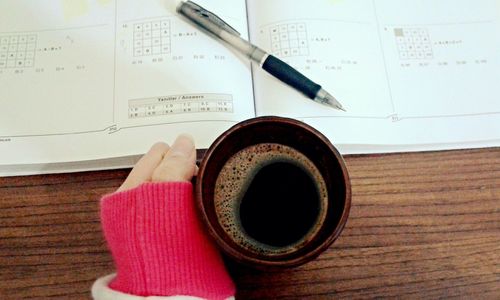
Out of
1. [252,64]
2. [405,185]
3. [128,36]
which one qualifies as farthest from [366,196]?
[128,36]

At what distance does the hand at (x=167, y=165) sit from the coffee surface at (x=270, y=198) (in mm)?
36

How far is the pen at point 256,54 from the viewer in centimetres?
49

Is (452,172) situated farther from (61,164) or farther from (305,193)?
(61,164)

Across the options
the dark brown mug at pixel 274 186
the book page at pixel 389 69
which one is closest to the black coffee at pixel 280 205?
the dark brown mug at pixel 274 186

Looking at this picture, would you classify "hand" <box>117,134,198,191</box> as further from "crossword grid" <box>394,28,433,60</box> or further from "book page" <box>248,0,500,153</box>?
"crossword grid" <box>394,28,433,60</box>

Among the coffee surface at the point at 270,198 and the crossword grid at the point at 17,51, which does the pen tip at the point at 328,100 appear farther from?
the crossword grid at the point at 17,51

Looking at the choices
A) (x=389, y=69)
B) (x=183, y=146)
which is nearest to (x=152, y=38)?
(x=183, y=146)

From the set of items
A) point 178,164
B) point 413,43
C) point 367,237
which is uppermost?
point 413,43

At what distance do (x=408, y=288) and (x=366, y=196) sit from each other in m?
0.10

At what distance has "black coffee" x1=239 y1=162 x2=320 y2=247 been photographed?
38cm

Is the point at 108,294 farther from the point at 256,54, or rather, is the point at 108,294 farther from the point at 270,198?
the point at 256,54

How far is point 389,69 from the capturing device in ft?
1.70

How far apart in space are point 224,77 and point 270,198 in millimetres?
169

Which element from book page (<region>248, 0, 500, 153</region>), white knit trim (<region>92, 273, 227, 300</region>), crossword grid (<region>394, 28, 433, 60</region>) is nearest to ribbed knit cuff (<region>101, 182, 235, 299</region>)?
white knit trim (<region>92, 273, 227, 300</region>)
